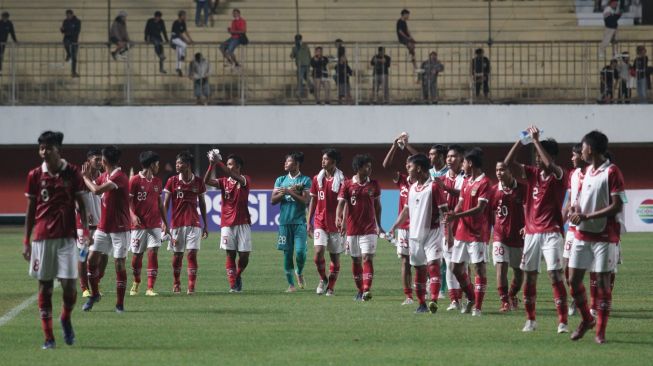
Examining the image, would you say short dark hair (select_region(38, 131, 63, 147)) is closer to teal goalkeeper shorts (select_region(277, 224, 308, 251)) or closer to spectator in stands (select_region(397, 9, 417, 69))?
teal goalkeeper shorts (select_region(277, 224, 308, 251))

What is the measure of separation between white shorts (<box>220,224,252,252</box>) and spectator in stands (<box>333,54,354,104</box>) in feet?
68.5

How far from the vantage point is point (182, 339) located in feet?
48.2

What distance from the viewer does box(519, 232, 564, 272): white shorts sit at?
48.3 ft

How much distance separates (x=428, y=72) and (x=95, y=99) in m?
11.1

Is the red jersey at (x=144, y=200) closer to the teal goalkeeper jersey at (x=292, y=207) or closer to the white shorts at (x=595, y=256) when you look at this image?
the teal goalkeeper jersey at (x=292, y=207)

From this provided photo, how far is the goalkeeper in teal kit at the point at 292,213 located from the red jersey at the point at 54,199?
7.85 meters

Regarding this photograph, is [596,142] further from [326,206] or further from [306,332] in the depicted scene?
[326,206]

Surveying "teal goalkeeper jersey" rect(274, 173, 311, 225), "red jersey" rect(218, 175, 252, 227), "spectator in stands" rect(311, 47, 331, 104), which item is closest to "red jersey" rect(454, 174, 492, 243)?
"teal goalkeeper jersey" rect(274, 173, 311, 225)

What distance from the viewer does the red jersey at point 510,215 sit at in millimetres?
16812

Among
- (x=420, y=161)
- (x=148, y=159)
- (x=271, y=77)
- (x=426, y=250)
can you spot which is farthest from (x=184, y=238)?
(x=271, y=77)

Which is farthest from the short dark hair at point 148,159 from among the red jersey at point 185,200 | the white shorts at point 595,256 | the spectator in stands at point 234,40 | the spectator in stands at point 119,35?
the spectator in stands at point 119,35

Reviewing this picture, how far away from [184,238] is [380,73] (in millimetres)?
22244

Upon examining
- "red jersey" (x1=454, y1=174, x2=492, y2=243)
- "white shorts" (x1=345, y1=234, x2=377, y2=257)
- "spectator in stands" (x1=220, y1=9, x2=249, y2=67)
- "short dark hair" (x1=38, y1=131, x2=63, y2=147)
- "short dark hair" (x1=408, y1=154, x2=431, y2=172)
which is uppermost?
"spectator in stands" (x1=220, y1=9, x2=249, y2=67)

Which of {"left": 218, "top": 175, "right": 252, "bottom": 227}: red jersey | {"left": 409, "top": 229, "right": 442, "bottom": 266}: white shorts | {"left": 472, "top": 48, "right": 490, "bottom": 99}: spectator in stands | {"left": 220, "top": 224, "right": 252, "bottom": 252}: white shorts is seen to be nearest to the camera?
{"left": 409, "top": 229, "right": 442, "bottom": 266}: white shorts
